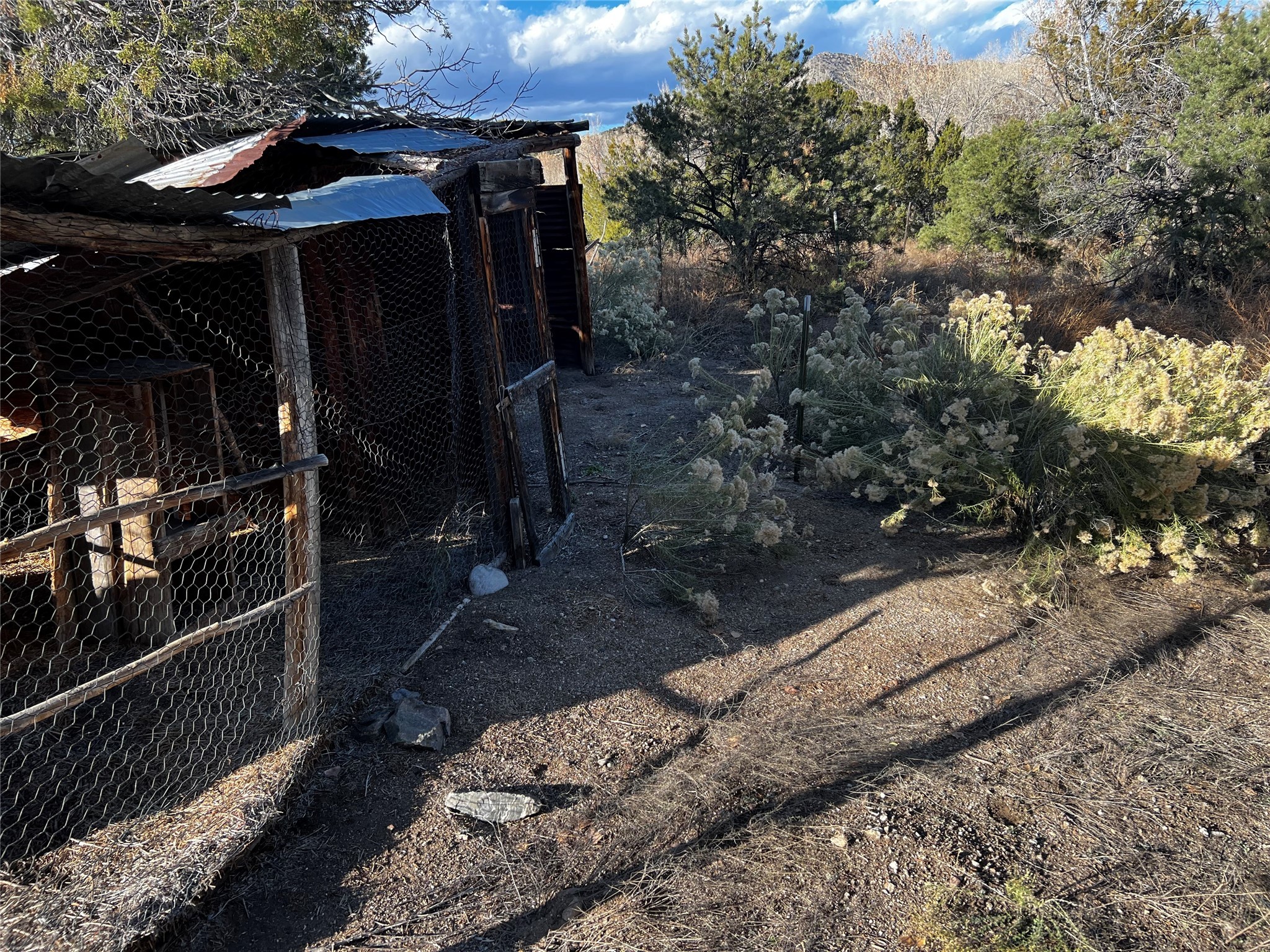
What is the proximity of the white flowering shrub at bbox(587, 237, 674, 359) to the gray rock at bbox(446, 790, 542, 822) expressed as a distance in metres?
7.87

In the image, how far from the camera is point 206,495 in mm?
2922

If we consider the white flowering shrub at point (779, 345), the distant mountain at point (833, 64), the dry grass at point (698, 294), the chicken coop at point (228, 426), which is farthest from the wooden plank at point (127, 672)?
the distant mountain at point (833, 64)

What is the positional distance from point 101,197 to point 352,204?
1.04 metres

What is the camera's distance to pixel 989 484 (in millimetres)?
5520

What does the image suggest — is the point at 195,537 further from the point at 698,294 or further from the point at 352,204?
the point at 698,294

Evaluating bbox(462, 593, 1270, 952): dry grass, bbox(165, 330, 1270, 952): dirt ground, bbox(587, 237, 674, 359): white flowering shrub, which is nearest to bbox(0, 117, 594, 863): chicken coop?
bbox(165, 330, 1270, 952): dirt ground

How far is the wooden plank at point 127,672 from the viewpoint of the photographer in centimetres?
237

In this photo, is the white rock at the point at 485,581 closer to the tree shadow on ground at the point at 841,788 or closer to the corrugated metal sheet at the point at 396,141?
the tree shadow on ground at the point at 841,788

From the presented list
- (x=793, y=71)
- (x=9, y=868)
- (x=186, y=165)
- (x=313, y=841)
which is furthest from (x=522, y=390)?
(x=793, y=71)

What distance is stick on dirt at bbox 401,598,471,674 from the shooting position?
4.01m

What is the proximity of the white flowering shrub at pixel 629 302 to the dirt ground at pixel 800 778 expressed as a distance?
19.6ft

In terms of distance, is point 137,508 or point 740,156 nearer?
point 137,508

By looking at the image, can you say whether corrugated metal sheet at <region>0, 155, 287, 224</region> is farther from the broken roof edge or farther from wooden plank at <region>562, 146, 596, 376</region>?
wooden plank at <region>562, 146, 596, 376</region>

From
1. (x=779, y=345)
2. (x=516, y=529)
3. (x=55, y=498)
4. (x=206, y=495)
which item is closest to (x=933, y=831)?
(x=516, y=529)
